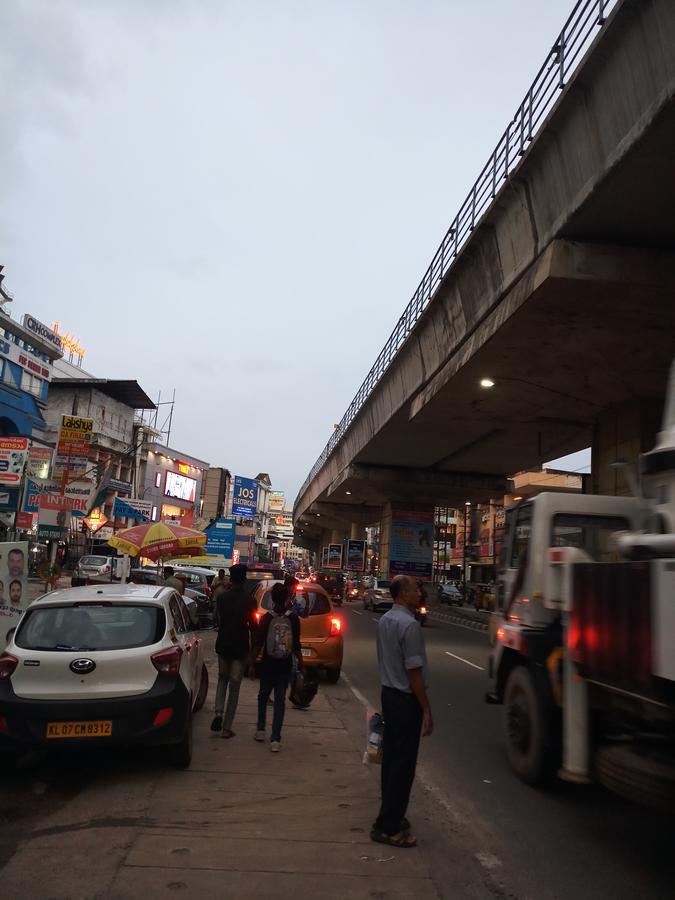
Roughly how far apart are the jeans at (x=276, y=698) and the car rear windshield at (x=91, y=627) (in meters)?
1.45

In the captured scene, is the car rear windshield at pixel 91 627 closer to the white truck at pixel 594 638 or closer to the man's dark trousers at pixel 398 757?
the man's dark trousers at pixel 398 757

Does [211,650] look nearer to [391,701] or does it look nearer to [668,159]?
[391,701]

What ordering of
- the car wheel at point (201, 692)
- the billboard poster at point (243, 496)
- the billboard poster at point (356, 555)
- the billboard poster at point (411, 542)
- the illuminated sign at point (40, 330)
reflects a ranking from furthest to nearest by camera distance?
1. the billboard poster at point (243, 496)
2. the billboard poster at point (356, 555)
3. the illuminated sign at point (40, 330)
4. the billboard poster at point (411, 542)
5. the car wheel at point (201, 692)

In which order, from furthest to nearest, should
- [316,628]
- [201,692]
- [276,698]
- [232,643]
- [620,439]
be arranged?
[620,439] < [316,628] < [201,692] < [232,643] < [276,698]

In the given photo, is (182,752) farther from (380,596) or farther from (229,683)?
(380,596)

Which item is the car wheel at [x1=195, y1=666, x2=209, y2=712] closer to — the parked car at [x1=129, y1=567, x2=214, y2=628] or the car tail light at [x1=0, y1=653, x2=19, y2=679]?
the car tail light at [x1=0, y1=653, x2=19, y2=679]

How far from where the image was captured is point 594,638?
A: 4562 mm

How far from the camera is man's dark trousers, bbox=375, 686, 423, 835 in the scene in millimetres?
4574

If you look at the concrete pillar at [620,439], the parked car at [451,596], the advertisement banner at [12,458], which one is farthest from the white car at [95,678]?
the parked car at [451,596]

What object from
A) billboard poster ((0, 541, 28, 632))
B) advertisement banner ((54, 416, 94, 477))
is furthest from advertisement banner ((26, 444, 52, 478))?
billboard poster ((0, 541, 28, 632))

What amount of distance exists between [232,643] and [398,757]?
327cm

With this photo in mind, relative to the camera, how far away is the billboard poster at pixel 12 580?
9380mm

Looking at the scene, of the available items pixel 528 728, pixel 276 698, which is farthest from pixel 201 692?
pixel 528 728

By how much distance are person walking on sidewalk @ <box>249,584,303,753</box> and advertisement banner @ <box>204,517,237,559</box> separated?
27.9 m
